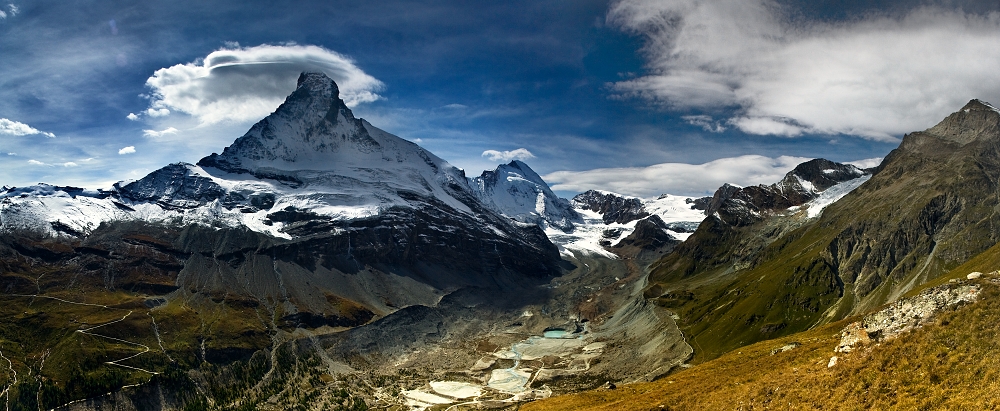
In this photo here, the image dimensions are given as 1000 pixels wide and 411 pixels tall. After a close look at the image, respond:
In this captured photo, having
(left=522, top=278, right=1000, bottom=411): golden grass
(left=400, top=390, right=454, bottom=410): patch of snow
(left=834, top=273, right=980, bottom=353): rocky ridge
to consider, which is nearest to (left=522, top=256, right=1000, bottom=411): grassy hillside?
(left=522, top=278, right=1000, bottom=411): golden grass

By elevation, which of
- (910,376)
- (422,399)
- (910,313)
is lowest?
(422,399)

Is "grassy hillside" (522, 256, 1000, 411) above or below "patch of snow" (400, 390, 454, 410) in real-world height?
above

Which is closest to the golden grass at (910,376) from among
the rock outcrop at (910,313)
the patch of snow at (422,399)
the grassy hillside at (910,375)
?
the grassy hillside at (910,375)

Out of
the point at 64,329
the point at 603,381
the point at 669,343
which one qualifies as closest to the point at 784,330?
the point at 669,343

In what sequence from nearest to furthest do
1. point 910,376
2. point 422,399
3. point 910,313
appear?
point 910,376
point 910,313
point 422,399

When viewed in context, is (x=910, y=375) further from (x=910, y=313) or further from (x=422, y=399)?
(x=422, y=399)

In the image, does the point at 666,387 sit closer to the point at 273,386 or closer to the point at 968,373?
the point at 968,373

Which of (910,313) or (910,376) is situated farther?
(910,313)

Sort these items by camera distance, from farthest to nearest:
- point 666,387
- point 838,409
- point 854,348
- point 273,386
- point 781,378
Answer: point 273,386 → point 666,387 → point 781,378 → point 854,348 → point 838,409

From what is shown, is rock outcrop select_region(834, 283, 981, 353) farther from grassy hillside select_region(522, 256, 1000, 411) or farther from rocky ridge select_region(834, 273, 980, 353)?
grassy hillside select_region(522, 256, 1000, 411)

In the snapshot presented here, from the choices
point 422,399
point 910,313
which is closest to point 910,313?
point 910,313

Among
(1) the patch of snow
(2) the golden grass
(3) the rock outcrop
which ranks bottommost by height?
(1) the patch of snow
